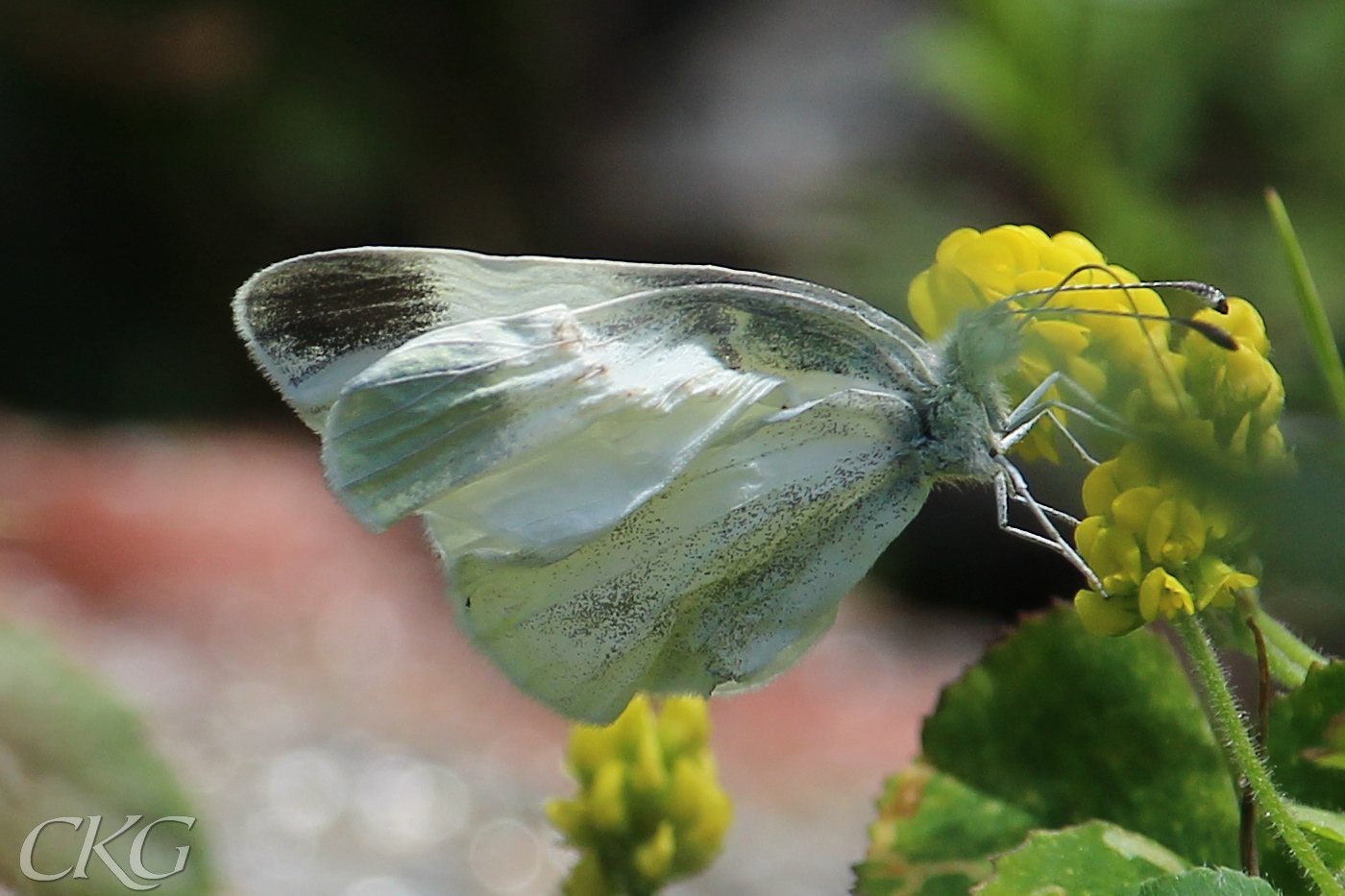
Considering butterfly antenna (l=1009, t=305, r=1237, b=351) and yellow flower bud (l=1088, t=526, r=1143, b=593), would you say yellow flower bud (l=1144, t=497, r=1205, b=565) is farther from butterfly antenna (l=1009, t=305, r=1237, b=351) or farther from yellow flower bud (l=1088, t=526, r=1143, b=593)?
butterfly antenna (l=1009, t=305, r=1237, b=351)

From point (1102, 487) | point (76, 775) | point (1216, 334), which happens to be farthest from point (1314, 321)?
point (76, 775)

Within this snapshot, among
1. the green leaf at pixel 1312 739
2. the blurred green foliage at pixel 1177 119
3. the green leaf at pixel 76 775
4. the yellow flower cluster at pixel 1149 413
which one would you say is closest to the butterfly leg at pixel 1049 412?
the yellow flower cluster at pixel 1149 413

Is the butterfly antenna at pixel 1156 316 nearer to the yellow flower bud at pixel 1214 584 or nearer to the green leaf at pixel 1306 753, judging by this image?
the yellow flower bud at pixel 1214 584

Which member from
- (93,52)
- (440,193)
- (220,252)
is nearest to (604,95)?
(440,193)

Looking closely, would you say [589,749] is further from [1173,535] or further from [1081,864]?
[1173,535]

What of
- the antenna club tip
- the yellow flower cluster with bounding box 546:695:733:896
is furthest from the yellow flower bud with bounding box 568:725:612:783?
the antenna club tip
